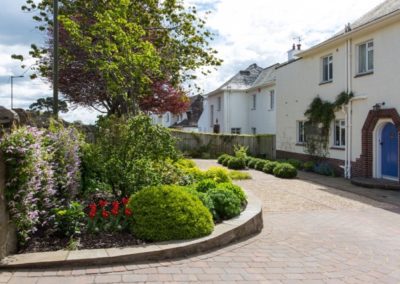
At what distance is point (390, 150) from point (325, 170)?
3465 millimetres

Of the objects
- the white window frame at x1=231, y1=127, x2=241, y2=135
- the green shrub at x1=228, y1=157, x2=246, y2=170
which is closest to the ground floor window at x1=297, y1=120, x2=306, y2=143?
the green shrub at x1=228, y1=157, x2=246, y2=170

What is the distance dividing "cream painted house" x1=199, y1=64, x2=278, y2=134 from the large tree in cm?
1656

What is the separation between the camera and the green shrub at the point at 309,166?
18.5 m

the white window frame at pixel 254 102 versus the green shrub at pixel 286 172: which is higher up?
the white window frame at pixel 254 102

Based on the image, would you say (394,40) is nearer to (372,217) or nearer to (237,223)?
(372,217)

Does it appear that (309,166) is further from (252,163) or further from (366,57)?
(366,57)

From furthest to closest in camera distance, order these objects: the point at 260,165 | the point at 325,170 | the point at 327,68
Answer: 1. the point at 260,165
2. the point at 327,68
3. the point at 325,170

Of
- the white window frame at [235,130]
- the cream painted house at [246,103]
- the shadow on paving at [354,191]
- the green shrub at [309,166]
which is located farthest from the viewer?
the white window frame at [235,130]

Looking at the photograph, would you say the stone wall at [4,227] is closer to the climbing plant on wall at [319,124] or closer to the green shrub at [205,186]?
the green shrub at [205,186]

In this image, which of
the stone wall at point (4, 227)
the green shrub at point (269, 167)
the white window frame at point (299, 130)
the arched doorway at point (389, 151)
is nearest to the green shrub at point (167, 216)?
the stone wall at point (4, 227)

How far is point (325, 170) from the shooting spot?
1730 centimetres

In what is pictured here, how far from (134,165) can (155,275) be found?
303cm

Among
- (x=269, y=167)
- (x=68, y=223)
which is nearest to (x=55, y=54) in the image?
(x=68, y=223)

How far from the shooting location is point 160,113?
2316cm
